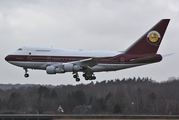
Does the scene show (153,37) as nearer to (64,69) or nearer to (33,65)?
(64,69)

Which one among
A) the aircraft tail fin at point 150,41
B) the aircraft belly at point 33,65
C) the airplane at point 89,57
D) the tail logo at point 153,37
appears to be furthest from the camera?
the tail logo at point 153,37

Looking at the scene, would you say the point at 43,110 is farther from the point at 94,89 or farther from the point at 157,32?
the point at 157,32

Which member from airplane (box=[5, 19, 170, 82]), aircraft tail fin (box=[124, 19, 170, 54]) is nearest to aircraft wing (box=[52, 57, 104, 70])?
airplane (box=[5, 19, 170, 82])

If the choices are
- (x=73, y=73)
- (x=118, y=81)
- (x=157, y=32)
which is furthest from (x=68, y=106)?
(x=157, y=32)

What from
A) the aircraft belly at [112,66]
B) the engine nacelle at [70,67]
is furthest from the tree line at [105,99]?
the engine nacelle at [70,67]

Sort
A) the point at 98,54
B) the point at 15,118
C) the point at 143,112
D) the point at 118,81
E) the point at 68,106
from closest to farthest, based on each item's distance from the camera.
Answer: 1. the point at 98,54
2. the point at 15,118
3. the point at 143,112
4. the point at 68,106
5. the point at 118,81

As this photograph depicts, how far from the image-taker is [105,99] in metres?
84.8

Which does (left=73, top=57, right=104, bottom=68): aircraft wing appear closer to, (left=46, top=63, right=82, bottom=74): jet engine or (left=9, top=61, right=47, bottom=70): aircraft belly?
(left=46, top=63, right=82, bottom=74): jet engine

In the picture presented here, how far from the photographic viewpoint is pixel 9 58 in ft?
211

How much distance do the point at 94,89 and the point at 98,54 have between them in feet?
Result: 115

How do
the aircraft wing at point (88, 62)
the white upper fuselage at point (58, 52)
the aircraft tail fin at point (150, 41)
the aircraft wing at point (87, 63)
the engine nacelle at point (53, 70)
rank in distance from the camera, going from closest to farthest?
the aircraft wing at point (88, 62) → the aircraft wing at point (87, 63) → the engine nacelle at point (53, 70) → the white upper fuselage at point (58, 52) → the aircraft tail fin at point (150, 41)

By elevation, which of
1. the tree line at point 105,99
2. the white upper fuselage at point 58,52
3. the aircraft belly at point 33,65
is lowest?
the tree line at point 105,99

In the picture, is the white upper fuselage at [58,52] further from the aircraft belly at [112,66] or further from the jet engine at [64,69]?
the jet engine at [64,69]

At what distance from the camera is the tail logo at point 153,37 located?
6379 cm
